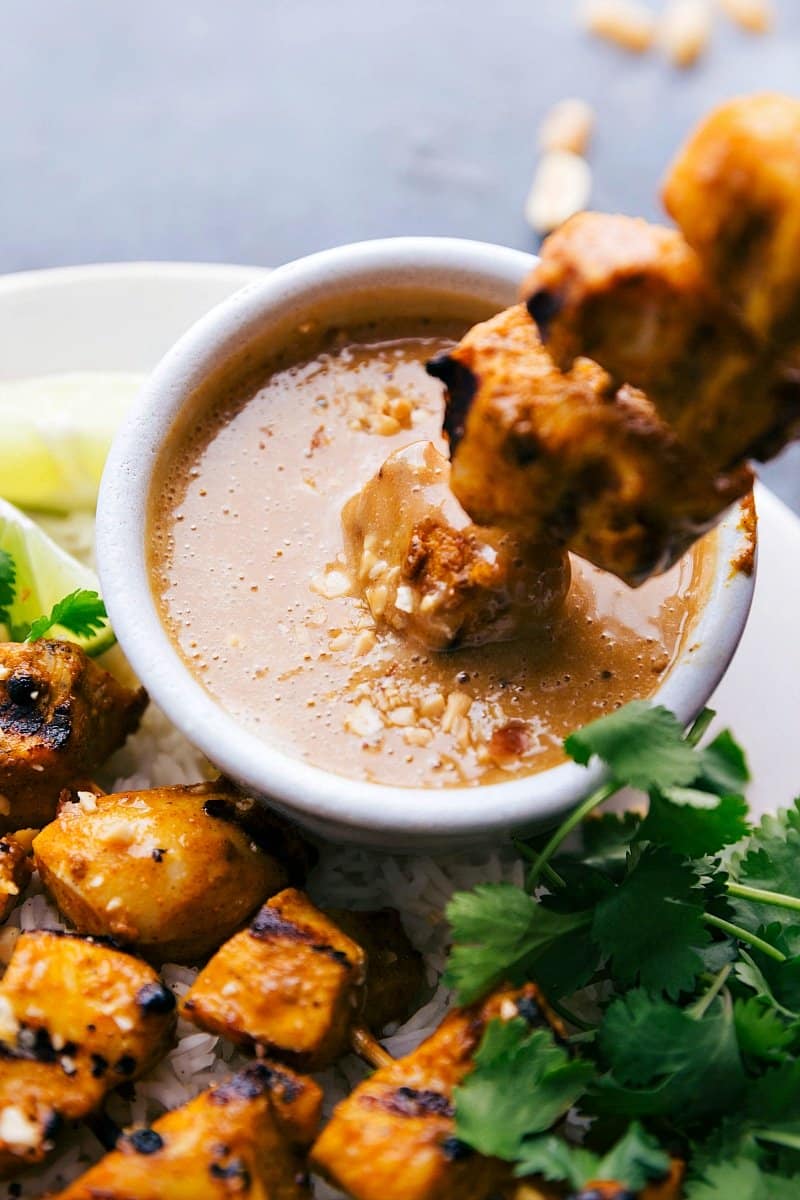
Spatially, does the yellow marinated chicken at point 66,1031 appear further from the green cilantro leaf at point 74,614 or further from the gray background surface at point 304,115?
Result: the gray background surface at point 304,115

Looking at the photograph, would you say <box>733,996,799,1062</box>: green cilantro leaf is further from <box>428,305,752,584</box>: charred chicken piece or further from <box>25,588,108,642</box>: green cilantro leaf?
<box>25,588,108,642</box>: green cilantro leaf

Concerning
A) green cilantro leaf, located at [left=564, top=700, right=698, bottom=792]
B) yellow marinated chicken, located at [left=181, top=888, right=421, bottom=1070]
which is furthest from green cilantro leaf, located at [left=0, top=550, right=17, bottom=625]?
green cilantro leaf, located at [left=564, top=700, right=698, bottom=792]

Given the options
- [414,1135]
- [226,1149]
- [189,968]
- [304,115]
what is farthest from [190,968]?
[304,115]

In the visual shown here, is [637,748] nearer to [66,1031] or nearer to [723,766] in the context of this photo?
[723,766]

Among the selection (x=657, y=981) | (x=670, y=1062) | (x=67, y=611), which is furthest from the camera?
(x=67, y=611)

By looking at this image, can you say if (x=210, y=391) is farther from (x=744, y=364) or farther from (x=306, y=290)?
(x=744, y=364)
